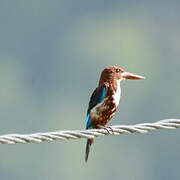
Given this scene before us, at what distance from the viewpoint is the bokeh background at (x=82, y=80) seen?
2061 inches

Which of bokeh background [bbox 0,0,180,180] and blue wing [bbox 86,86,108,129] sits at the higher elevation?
bokeh background [bbox 0,0,180,180]

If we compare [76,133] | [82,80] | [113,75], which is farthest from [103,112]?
[82,80]

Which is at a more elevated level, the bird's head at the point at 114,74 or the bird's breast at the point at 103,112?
the bird's head at the point at 114,74

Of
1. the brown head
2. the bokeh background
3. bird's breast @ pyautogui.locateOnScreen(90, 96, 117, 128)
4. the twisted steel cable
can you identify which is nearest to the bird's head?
the brown head

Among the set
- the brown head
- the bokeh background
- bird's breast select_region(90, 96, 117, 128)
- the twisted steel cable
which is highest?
the bokeh background

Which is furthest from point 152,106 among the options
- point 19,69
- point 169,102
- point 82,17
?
point 82,17

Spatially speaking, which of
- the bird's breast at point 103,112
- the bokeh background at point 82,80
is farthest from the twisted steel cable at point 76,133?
→ the bokeh background at point 82,80

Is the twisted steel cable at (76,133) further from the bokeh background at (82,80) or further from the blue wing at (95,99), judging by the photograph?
the bokeh background at (82,80)

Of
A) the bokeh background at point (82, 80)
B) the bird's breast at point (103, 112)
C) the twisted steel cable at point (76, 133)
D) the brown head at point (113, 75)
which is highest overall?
Answer: the bokeh background at point (82, 80)

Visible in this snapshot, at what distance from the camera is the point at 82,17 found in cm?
7281

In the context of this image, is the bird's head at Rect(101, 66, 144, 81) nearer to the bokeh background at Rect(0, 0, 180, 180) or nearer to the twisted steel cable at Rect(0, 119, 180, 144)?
the twisted steel cable at Rect(0, 119, 180, 144)

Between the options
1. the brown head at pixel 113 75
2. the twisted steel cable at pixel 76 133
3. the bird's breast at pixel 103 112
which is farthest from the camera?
the brown head at pixel 113 75

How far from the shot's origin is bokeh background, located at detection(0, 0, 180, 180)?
5234cm

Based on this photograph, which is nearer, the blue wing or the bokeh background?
the blue wing
